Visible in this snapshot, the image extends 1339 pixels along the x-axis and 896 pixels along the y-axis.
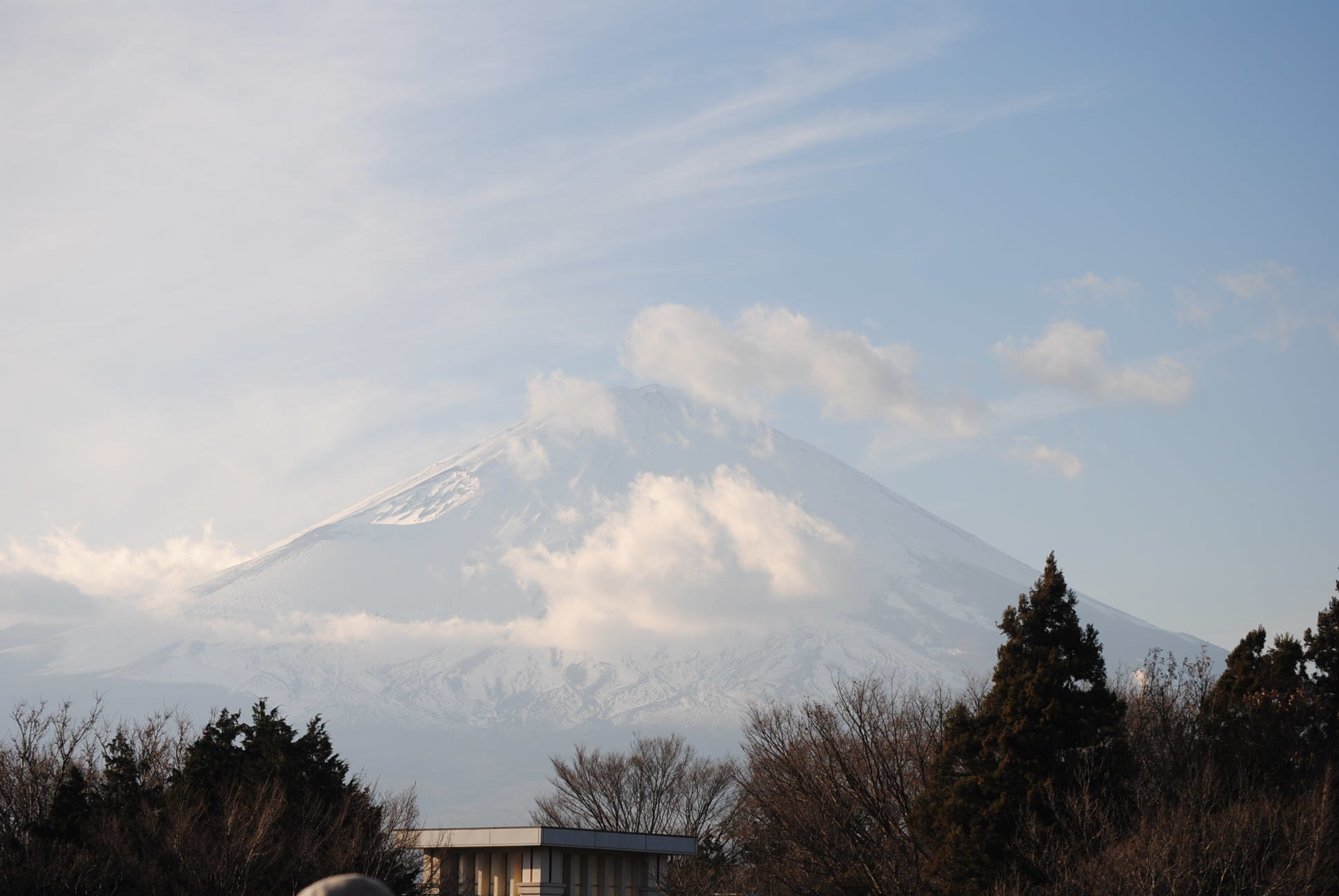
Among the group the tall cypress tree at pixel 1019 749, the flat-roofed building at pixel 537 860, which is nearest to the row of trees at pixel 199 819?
the flat-roofed building at pixel 537 860

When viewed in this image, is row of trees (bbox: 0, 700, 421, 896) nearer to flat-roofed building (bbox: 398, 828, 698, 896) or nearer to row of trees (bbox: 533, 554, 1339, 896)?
flat-roofed building (bbox: 398, 828, 698, 896)

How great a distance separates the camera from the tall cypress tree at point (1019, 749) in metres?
32.8

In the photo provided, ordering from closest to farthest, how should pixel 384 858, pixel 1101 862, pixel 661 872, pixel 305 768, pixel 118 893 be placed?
pixel 1101 862, pixel 118 893, pixel 384 858, pixel 305 768, pixel 661 872

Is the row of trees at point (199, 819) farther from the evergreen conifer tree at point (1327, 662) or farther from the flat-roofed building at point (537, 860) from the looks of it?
the evergreen conifer tree at point (1327, 662)

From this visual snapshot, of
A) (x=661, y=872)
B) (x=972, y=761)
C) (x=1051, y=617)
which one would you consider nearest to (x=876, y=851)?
(x=972, y=761)

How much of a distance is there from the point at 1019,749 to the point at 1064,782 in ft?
3.95

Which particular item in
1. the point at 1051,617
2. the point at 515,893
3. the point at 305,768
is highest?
the point at 1051,617

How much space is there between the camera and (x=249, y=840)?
34.9 metres

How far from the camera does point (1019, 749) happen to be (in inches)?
1328

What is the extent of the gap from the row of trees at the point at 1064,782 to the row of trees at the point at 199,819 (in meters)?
10.7

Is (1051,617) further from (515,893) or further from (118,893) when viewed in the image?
(118,893)

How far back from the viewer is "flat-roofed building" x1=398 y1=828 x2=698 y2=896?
4325 cm

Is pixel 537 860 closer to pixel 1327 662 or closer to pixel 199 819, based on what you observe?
pixel 199 819

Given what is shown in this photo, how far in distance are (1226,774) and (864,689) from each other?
13634mm
